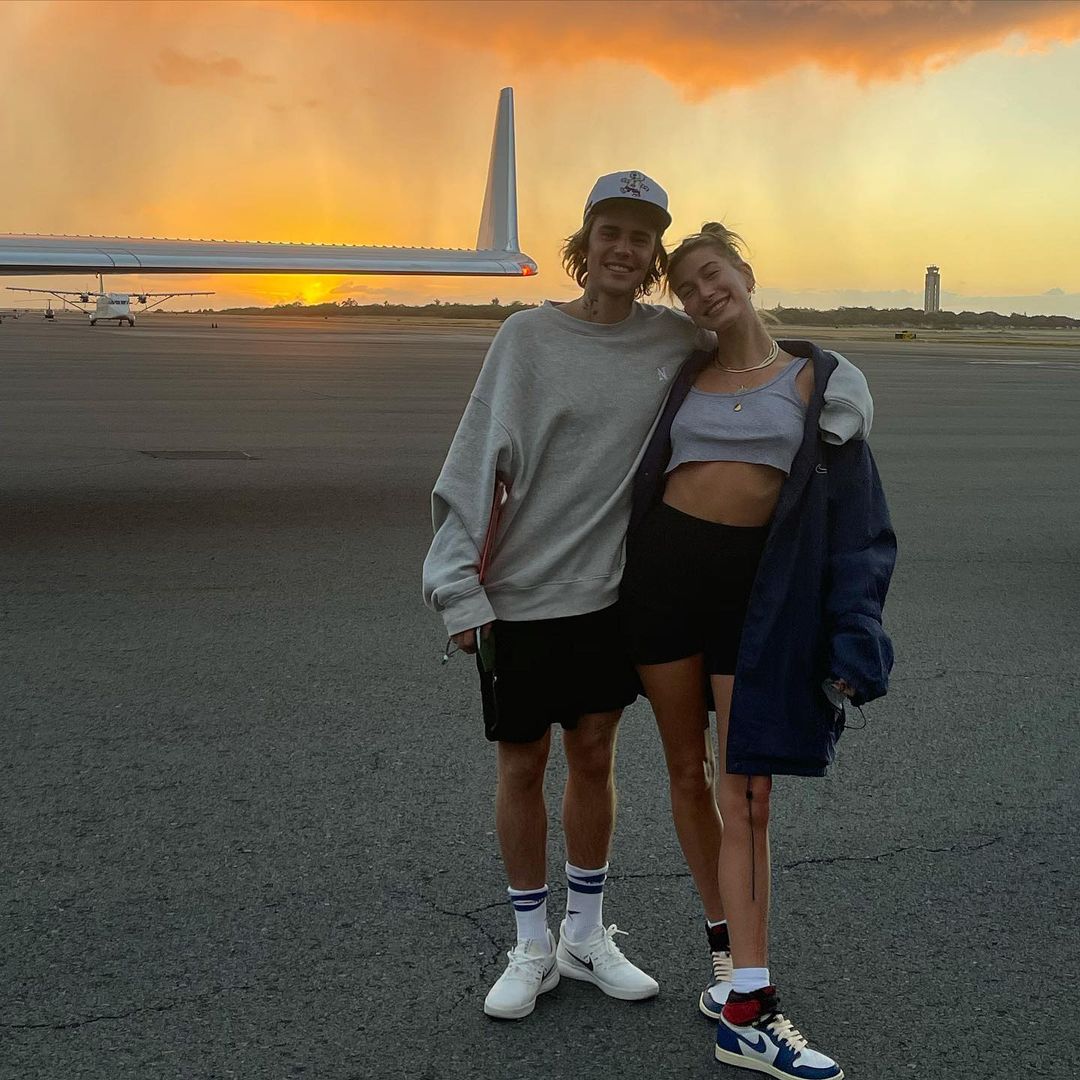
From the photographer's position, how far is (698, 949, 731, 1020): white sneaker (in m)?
3.01

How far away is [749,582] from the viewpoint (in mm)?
2955

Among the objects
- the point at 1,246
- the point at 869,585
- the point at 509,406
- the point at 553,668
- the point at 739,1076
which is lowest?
the point at 739,1076

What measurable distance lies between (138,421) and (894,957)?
627 inches

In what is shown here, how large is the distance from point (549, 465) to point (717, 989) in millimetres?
1346

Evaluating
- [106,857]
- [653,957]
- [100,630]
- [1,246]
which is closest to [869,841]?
[653,957]

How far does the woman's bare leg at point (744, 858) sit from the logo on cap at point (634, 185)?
1.19 metres

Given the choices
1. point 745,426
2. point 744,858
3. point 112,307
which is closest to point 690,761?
point 744,858

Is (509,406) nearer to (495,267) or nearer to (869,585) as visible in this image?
(869,585)

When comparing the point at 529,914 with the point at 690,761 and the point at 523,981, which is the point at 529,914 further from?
the point at 690,761

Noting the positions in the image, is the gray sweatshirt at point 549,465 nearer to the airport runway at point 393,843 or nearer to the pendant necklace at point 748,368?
the pendant necklace at point 748,368

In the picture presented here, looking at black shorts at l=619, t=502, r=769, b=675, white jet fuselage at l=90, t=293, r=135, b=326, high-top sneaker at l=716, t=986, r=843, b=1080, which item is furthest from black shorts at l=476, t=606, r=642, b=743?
white jet fuselage at l=90, t=293, r=135, b=326

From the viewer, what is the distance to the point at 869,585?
9.45 ft

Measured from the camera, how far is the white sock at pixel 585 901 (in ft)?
10.6

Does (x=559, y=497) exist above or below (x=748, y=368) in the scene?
below
